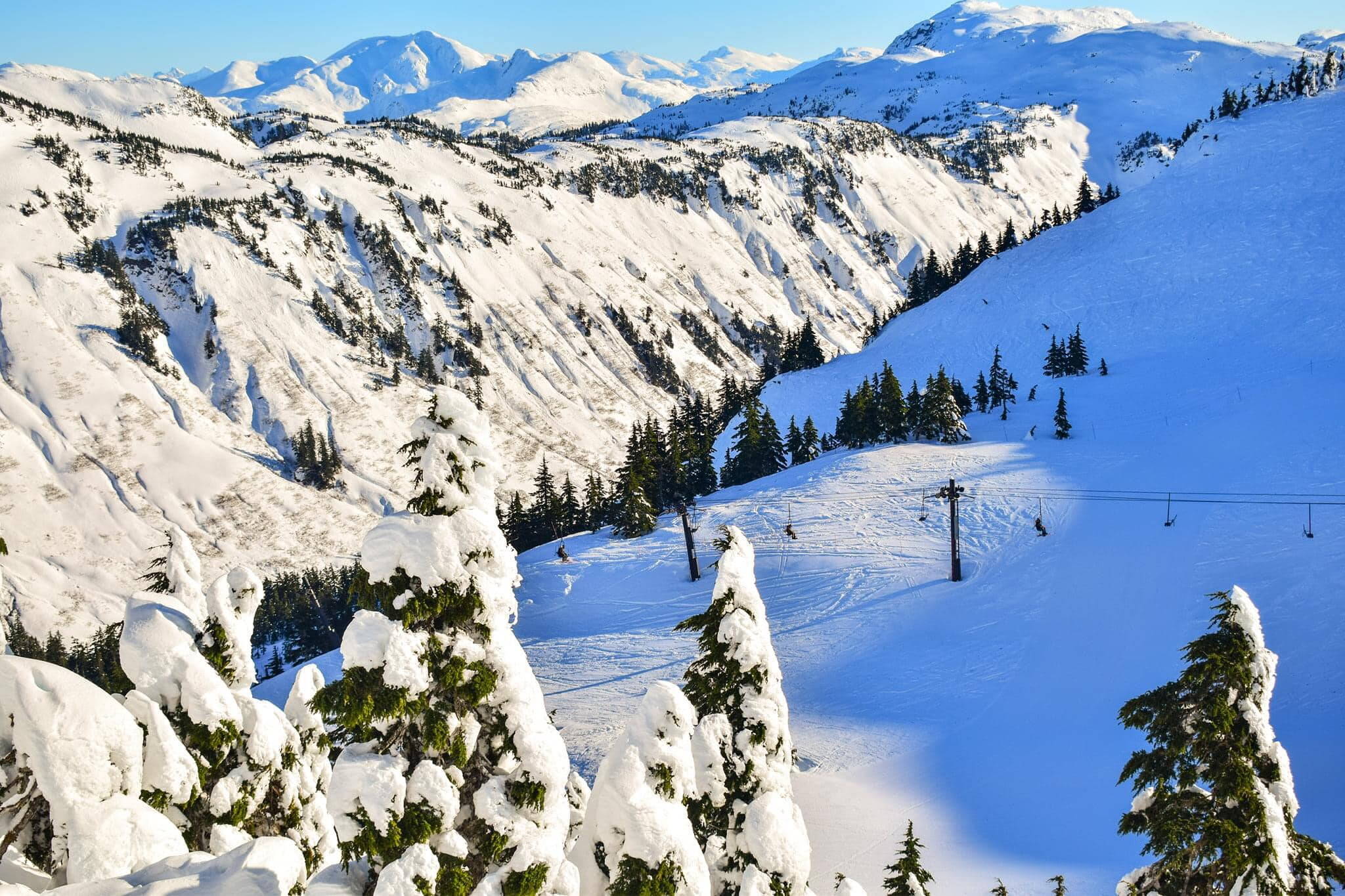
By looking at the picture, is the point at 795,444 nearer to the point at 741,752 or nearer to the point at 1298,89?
the point at 741,752

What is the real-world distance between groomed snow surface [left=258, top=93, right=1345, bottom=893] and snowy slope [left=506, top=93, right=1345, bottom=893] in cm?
12

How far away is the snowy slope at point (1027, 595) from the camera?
2369 cm

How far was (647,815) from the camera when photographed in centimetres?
746

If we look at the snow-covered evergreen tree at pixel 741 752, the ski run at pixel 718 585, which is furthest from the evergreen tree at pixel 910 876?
the snow-covered evergreen tree at pixel 741 752

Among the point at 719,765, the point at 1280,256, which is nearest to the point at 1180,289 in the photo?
the point at 1280,256

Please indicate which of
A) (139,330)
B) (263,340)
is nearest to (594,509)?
(263,340)

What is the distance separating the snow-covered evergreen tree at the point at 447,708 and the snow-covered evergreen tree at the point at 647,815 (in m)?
0.87

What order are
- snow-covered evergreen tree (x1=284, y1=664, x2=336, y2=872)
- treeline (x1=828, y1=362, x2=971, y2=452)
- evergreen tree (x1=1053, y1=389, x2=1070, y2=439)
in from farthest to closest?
treeline (x1=828, y1=362, x2=971, y2=452), evergreen tree (x1=1053, y1=389, x2=1070, y2=439), snow-covered evergreen tree (x1=284, y1=664, x2=336, y2=872)

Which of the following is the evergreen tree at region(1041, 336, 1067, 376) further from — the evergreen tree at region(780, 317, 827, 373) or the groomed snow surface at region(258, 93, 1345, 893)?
the evergreen tree at region(780, 317, 827, 373)

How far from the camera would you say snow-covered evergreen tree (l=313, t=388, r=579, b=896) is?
627 cm

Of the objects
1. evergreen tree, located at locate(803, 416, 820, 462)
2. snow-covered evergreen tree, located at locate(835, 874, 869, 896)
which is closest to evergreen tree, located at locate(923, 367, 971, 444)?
evergreen tree, located at locate(803, 416, 820, 462)

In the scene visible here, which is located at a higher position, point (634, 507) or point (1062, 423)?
point (1062, 423)

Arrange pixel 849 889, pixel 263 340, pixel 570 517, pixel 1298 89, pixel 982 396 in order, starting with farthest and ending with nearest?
pixel 263 340, pixel 1298 89, pixel 570 517, pixel 982 396, pixel 849 889

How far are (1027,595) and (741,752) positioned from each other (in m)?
30.3
